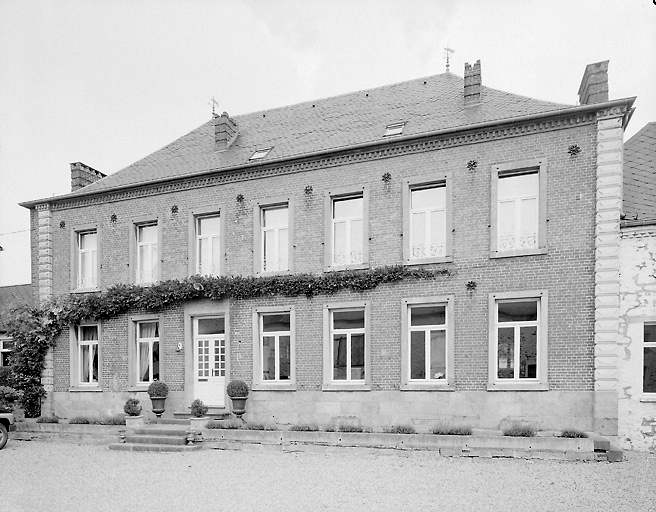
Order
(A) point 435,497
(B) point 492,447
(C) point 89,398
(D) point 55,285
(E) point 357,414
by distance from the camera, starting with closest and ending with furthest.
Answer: (A) point 435,497 < (B) point 492,447 < (E) point 357,414 < (C) point 89,398 < (D) point 55,285

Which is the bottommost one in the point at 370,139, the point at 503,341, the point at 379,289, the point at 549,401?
the point at 549,401

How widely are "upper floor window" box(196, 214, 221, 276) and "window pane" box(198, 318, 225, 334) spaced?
1.29 m

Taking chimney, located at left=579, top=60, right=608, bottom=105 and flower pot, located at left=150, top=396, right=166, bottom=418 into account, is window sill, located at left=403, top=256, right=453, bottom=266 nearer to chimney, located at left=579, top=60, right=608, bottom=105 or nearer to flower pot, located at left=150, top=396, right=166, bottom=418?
chimney, located at left=579, top=60, right=608, bottom=105

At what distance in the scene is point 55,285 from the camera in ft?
59.6

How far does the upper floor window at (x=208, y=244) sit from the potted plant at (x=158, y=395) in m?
3.23

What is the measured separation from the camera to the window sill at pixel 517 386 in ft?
39.9

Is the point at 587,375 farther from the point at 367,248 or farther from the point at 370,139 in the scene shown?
→ the point at 370,139

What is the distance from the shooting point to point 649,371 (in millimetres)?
11773

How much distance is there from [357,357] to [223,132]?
26.4 feet

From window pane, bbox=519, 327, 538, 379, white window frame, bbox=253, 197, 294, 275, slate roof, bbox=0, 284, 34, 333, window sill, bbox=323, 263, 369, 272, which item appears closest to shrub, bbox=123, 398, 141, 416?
white window frame, bbox=253, 197, 294, 275

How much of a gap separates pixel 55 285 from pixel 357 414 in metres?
10.6

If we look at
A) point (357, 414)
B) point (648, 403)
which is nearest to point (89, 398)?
point (357, 414)

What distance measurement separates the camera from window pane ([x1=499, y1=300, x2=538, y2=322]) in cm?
1265

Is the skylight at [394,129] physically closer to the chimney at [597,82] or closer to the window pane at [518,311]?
the chimney at [597,82]
